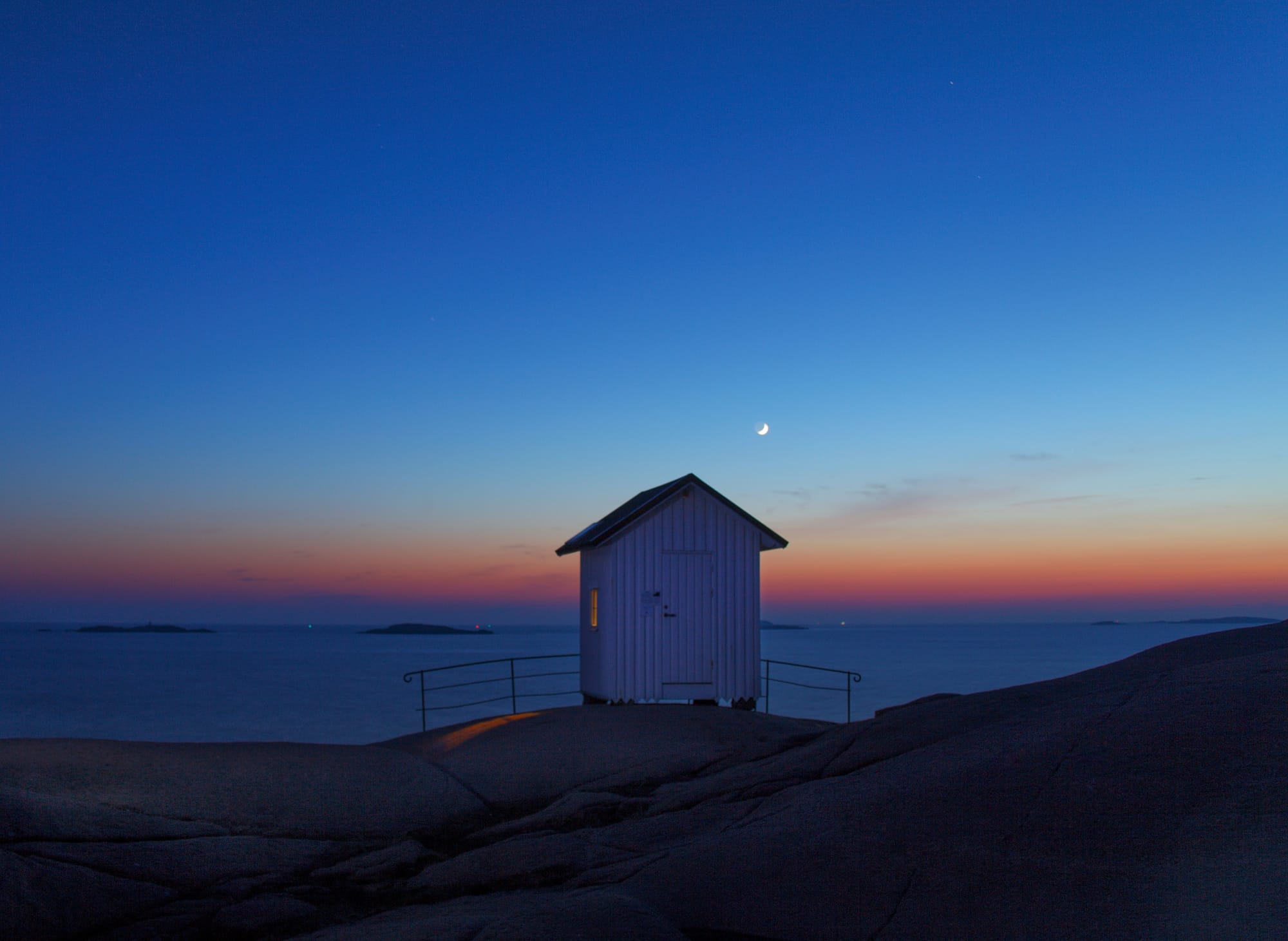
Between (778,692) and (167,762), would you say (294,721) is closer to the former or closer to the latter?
(778,692)

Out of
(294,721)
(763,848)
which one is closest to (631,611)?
(763,848)

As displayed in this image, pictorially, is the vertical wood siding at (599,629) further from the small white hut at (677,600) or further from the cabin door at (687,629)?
the cabin door at (687,629)

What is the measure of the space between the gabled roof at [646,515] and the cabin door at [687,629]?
1.03 m

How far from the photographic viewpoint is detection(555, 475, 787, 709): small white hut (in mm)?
18266

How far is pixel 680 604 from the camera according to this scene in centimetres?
1850

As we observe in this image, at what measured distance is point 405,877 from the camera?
9.13 m

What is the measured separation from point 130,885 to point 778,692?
6676cm

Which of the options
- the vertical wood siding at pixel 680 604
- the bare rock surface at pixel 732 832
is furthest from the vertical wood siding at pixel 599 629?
the bare rock surface at pixel 732 832

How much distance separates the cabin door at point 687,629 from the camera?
60.3ft

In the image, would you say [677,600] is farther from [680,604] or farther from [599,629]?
[599,629]

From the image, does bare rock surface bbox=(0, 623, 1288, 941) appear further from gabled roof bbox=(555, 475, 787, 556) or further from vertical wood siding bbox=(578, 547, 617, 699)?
gabled roof bbox=(555, 475, 787, 556)

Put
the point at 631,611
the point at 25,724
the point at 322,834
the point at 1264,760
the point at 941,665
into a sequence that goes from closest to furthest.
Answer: the point at 1264,760
the point at 322,834
the point at 631,611
the point at 25,724
the point at 941,665

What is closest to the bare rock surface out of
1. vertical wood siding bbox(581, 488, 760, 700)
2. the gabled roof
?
vertical wood siding bbox(581, 488, 760, 700)

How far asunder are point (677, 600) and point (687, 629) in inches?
22.8
